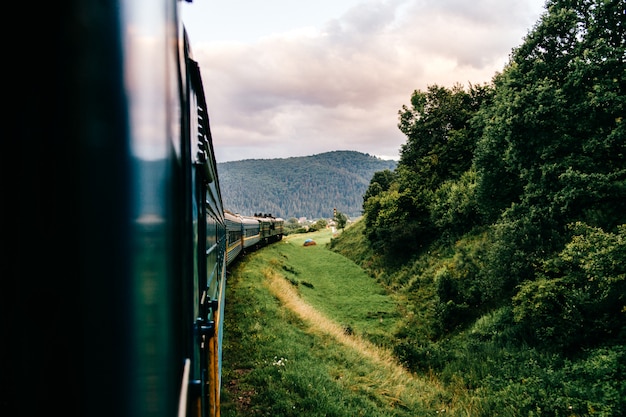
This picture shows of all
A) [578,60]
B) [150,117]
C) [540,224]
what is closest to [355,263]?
[540,224]

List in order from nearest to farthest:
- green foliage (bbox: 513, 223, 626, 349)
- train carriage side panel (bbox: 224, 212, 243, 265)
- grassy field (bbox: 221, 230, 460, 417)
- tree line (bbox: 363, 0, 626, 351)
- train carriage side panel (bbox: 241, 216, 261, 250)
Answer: grassy field (bbox: 221, 230, 460, 417) < green foliage (bbox: 513, 223, 626, 349) < tree line (bbox: 363, 0, 626, 351) < train carriage side panel (bbox: 224, 212, 243, 265) < train carriage side panel (bbox: 241, 216, 261, 250)

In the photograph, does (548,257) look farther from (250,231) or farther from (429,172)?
(429,172)

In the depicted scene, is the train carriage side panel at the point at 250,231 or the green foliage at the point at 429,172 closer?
the train carriage side panel at the point at 250,231

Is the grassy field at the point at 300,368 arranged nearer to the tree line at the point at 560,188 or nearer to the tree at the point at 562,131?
the tree line at the point at 560,188

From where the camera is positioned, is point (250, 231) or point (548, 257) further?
point (250, 231)

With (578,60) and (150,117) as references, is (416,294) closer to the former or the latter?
(578,60)

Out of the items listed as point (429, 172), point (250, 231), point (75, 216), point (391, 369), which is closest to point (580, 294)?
point (391, 369)

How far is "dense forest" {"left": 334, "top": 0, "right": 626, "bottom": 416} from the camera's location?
9438 millimetres

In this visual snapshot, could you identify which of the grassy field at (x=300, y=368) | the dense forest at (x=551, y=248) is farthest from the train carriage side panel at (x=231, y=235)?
the dense forest at (x=551, y=248)

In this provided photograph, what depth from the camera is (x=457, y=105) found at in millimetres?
28969

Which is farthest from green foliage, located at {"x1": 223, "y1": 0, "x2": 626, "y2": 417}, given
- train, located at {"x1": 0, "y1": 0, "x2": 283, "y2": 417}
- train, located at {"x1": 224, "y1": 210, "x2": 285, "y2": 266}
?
train, located at {"x1": 0, "y1": 0, "x2": 283, "y2": 417}

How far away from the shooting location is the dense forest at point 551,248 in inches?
372

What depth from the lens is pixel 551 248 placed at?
12.3 meters

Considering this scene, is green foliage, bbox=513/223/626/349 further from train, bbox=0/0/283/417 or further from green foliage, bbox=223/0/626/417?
train, bbox=0/0/283/417
